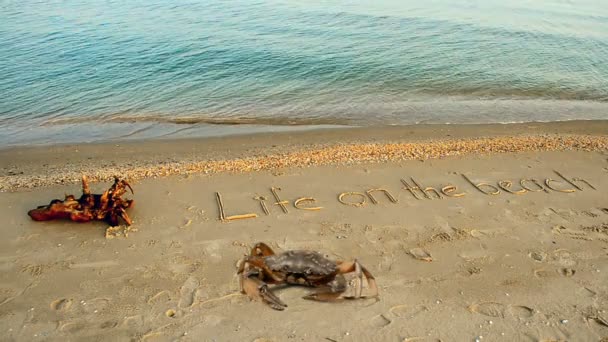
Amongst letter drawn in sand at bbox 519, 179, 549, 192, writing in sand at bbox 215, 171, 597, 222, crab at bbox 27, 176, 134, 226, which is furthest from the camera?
letter drawn in sand at bbox 519, 179, 549, 192

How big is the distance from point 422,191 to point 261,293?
3138mm

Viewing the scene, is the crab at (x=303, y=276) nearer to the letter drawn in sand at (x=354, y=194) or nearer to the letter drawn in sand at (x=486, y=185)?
the letter drawn in sand at (x=354, y=194)

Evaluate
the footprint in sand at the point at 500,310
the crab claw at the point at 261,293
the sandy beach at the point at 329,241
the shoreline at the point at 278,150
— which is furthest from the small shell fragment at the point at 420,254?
the shoreline at the point at 278,150

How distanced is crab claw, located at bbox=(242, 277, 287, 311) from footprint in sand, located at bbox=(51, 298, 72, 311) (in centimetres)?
166

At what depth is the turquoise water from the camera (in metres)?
11.0

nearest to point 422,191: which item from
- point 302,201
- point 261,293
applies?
point 302,201

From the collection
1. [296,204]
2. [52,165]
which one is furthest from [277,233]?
[52,165]

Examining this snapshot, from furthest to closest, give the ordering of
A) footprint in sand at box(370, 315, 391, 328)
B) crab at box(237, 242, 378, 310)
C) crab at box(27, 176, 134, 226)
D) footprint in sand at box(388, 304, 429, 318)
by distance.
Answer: crab at box(27, 176, 134, 226) < crab at box(237, 242, 378, 310) < footprint in sand at box(388, 304, 429, 318) < footprint in sand at box(370, 315, 391, 328)

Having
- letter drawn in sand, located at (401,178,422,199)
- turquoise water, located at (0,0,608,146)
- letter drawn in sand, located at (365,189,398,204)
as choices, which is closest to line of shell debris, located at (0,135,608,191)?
letter drawn in sand, located at (401,178,422,199)

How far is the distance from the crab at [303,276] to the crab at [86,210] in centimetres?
196

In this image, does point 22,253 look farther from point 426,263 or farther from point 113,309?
point 426,263

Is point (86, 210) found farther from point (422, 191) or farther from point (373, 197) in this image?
point (422, 191)

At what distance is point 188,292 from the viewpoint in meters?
4.56

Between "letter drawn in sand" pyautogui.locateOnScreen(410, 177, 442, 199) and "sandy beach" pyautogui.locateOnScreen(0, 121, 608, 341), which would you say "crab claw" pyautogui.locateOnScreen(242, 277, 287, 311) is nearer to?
"sandy beach" pyautogui.locateOnScreen(0, 121, 608, 341)
